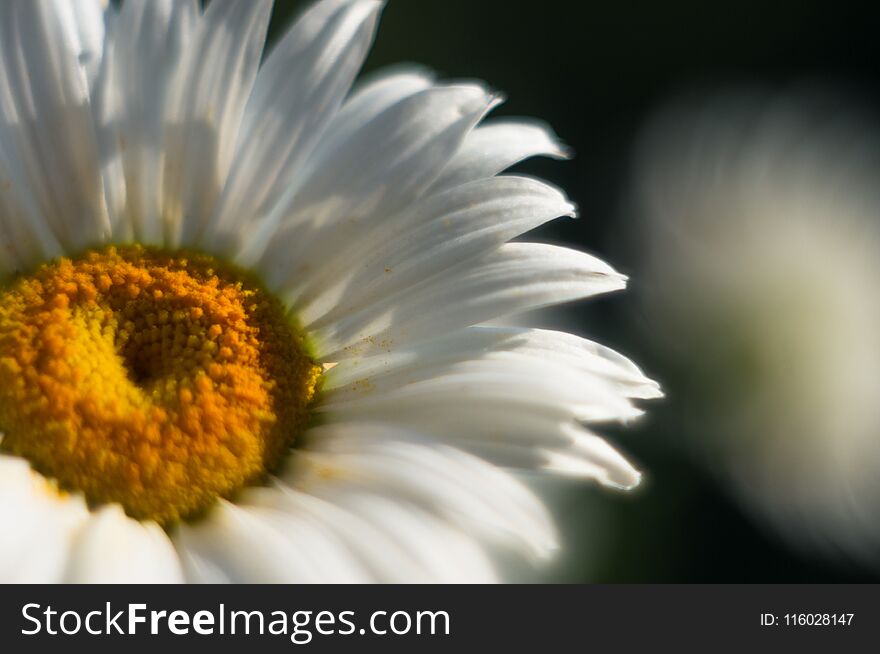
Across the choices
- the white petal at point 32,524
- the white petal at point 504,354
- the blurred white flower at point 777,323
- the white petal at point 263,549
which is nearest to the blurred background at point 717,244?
the blurred white flower at point 777,323

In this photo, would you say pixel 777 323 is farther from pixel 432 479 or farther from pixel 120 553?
pixel 120 553

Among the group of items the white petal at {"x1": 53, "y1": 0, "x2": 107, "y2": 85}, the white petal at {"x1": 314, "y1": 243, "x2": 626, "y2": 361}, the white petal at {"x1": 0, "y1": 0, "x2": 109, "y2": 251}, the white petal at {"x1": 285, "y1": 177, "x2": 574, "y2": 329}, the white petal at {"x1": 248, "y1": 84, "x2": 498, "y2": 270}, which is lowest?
the white petal at {"x1": 314, "y1": 243, "x2": 626, "y2": 361}

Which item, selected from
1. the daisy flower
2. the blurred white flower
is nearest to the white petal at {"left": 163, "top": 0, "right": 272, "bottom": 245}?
the daisy flower

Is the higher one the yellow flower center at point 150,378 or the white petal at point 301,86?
the white petal at point 301,86

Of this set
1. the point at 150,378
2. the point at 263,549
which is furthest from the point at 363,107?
the point at 263,549

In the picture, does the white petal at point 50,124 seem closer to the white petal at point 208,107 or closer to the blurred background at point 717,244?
the white petal at point 208,107

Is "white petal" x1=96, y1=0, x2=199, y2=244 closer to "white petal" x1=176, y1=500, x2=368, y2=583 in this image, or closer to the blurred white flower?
"white petal" x1=176, y1=500, x2=368, y2=583

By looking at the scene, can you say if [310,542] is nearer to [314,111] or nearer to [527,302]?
[527,302]
